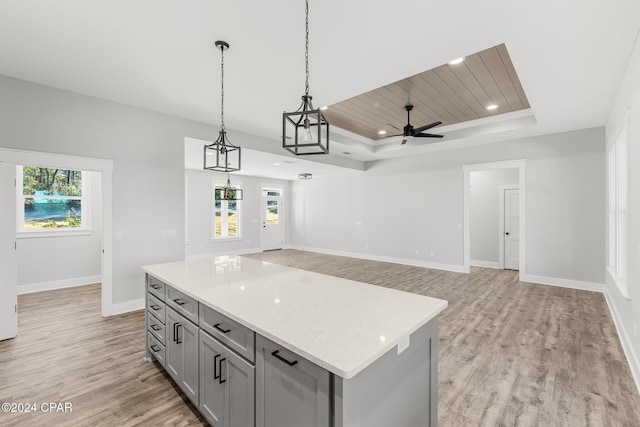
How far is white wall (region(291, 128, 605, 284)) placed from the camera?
4.93 metres

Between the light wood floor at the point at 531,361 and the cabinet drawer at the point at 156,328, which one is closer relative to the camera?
the light wood floor at the point at 531,361

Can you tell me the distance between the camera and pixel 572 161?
5.05m

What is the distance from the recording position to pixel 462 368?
2.54m

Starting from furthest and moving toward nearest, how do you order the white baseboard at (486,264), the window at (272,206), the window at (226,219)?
the window at (272,206), the window at (226,219), the white baseboard at (486,264)

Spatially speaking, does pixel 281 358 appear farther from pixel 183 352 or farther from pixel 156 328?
pixel 156 328

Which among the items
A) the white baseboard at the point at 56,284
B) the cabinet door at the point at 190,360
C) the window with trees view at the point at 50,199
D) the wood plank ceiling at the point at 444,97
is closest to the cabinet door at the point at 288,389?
the cabinet door at the point at 190,360

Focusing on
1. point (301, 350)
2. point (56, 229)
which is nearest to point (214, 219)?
point (56, 229)

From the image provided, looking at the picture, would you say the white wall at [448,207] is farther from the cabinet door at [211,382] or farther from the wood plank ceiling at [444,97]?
the cabinet door at [211,382]

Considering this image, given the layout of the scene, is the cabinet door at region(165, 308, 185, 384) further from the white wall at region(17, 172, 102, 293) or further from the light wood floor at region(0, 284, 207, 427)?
the white wall at region(17, 172, 102, 293)

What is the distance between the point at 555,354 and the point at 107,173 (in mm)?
5517

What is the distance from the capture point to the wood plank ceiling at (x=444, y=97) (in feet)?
10.9

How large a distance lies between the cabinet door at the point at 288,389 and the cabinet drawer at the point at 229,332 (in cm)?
7

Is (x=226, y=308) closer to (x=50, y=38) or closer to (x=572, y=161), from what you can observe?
(x=50, y=38)

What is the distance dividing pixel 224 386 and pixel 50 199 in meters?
5.90
